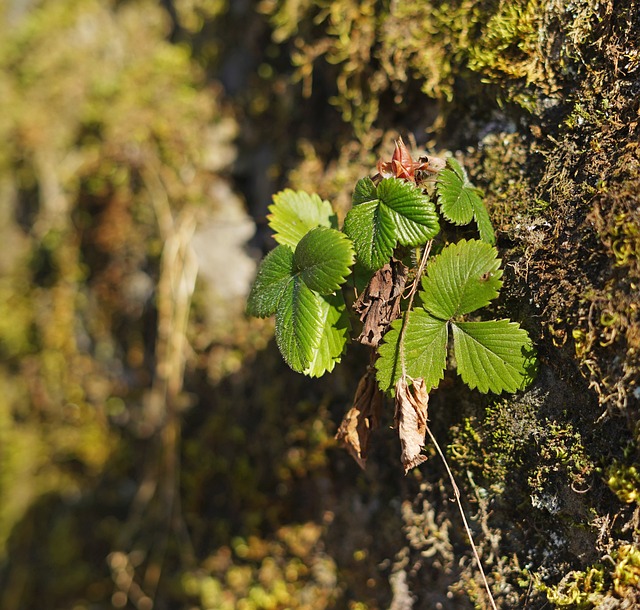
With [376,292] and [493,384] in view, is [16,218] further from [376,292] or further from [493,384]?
[493,384]

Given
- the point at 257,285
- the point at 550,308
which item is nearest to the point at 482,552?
the point at 550,308

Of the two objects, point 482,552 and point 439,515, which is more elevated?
point 439,515

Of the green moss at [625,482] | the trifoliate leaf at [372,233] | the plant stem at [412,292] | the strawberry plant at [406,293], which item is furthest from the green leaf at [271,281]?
the green moss at [625,482]

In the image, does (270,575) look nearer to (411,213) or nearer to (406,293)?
(406,293)

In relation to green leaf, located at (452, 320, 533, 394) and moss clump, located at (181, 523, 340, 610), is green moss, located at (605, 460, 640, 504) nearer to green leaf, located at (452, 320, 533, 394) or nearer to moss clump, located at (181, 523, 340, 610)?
green leaf, located at (452, 320, 533, 394)

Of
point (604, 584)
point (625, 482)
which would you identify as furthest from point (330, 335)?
point (604, 584)

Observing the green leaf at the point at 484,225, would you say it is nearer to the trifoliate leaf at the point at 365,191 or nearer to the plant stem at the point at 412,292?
the plant stem at the point at 412,292

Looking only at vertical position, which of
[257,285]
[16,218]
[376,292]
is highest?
[16,218]

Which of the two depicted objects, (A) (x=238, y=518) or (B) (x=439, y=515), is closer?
(B) (x=439, y=515)
